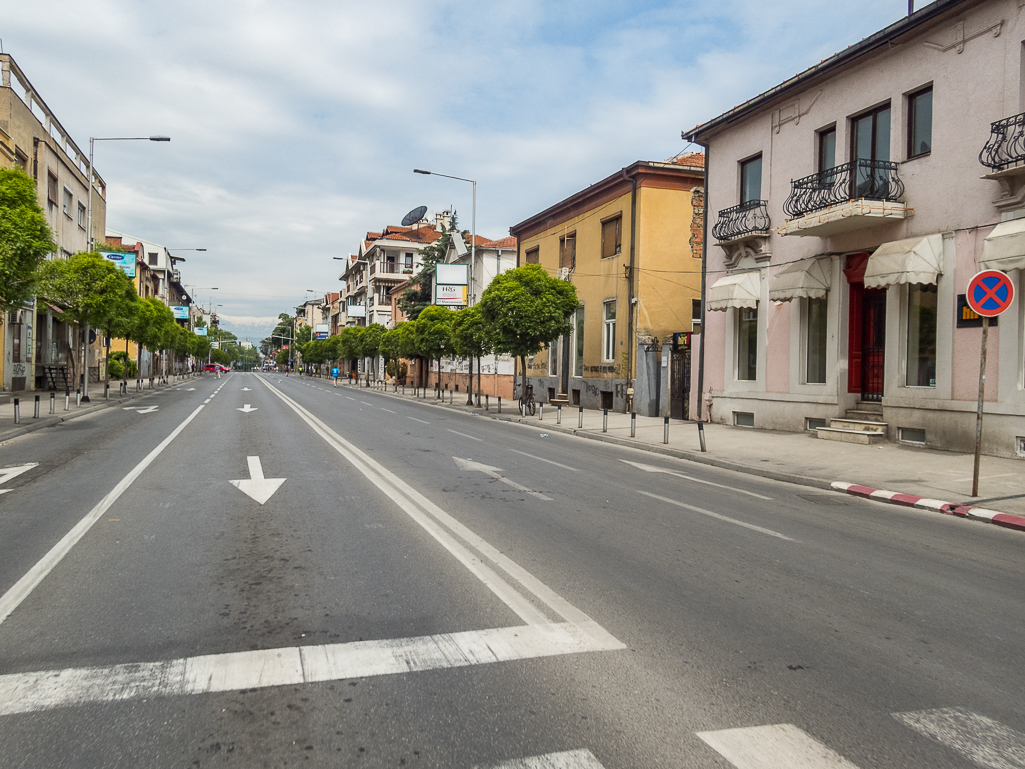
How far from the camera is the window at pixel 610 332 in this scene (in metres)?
28.4

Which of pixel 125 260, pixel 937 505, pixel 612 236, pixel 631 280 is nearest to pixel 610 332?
pixel 631 280

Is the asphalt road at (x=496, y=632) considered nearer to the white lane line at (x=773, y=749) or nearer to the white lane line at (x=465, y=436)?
the white lane line at (x=773, y=749)

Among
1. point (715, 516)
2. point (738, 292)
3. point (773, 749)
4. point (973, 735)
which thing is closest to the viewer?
point (773, 749)

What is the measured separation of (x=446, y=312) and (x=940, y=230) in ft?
86.4

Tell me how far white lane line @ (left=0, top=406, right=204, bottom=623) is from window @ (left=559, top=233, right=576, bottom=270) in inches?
954

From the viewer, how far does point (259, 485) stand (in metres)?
9.23

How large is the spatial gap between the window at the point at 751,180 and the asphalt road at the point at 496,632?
13.4 m

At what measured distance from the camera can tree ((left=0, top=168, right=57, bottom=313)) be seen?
14523 mm

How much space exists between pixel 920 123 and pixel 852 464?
793cm

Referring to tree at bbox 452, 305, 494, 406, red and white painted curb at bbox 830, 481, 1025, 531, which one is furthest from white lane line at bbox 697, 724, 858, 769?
tree at bbox 452, 305, 494, 406

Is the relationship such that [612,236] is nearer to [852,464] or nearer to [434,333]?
[434,333]

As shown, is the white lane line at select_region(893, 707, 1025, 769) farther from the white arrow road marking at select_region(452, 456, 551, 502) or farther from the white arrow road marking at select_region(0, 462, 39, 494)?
the white arrow road marking at select_region(0, 462, 39, 494)

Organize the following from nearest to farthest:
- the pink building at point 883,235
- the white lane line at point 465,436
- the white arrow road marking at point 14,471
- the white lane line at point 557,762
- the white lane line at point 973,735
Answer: the white lane line at point 557,762 → the white lane line at point 973,735 → the white arrow road marking at point 14,471 → the pink building at point 883,235 → the white lane line at point 465,436

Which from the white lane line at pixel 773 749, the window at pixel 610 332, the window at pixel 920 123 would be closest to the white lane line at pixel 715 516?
the white lane line at pixel 773 749
